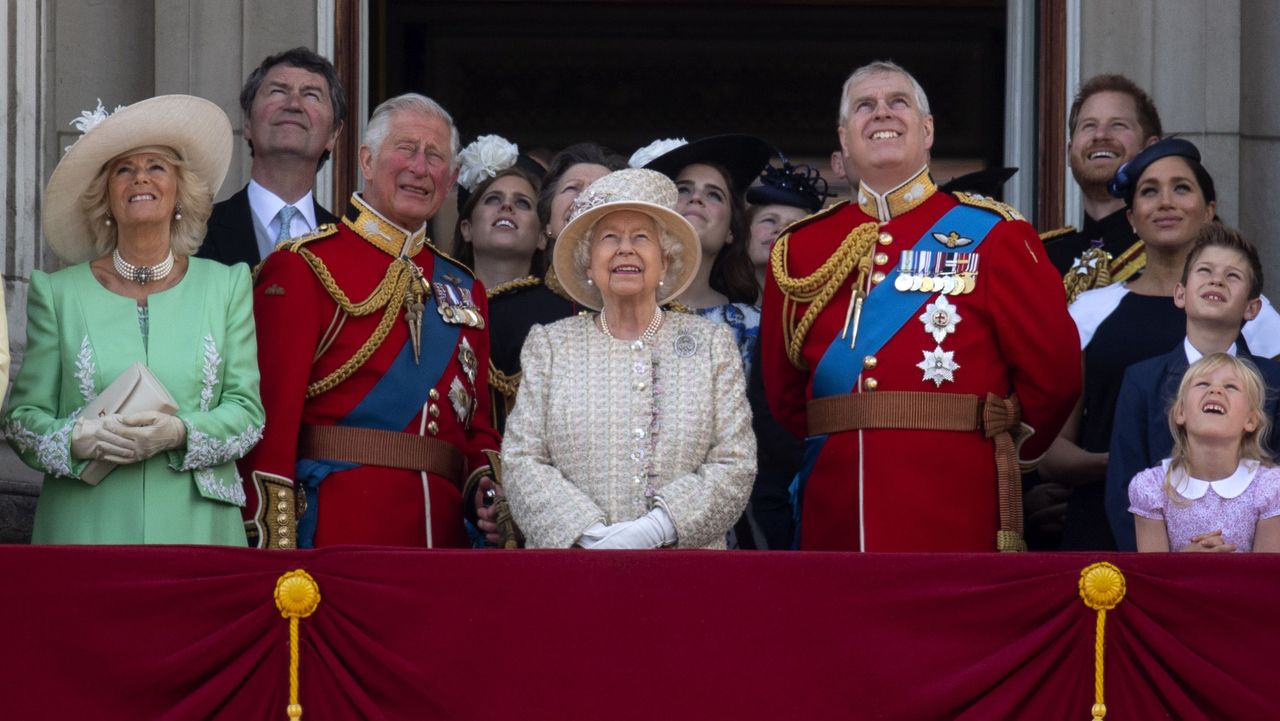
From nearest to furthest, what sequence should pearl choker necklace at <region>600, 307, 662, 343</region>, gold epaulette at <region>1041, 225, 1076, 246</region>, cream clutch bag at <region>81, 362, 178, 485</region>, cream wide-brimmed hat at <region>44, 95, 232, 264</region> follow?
cream clutch bag at <region>81, 362, 178, 485</region>, pearl choker necklace at <region>600, 307, 662, 343</region>, cream wide-brimmed hat at <region>44, 95, 232, 264</region>, gold epaulette at <region>1041, 225, 1076, 246</region>

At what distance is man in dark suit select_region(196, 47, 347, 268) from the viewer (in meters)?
6.20

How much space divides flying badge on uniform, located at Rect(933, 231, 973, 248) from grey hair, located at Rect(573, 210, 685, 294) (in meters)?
0.62

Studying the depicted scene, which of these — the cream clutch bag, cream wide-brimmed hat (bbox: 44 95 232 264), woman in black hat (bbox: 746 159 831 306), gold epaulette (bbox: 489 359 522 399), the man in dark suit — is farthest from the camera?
woman in black hat (bbox: 746 159 831 306)

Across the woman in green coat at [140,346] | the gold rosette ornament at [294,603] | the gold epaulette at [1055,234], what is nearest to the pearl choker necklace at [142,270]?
the woman in green coat at [140,346]

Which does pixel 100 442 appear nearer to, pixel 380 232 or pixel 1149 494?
pixel 380 232

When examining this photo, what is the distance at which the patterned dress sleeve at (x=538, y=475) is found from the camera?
4.75 metres

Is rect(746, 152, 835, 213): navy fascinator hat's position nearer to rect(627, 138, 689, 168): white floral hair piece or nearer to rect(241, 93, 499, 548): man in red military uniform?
rect(627, 138, 689, 168): white floral hair piece

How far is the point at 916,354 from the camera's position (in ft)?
17.1

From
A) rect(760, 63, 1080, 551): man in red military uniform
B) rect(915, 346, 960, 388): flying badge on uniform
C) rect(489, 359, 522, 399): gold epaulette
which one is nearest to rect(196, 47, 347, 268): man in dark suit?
rect(489, 359, 522, 399): gold epaulette

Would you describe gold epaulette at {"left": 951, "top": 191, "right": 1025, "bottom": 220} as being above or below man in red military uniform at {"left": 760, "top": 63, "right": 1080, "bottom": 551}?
above

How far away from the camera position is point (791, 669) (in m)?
4.34

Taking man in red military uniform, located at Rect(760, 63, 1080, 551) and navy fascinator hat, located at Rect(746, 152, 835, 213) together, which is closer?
man in red military uniform, located at Rect(760, 63, 1080, 551)

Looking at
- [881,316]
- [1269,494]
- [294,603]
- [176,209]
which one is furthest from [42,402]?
[1269,494]

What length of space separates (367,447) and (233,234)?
1.11 meters
